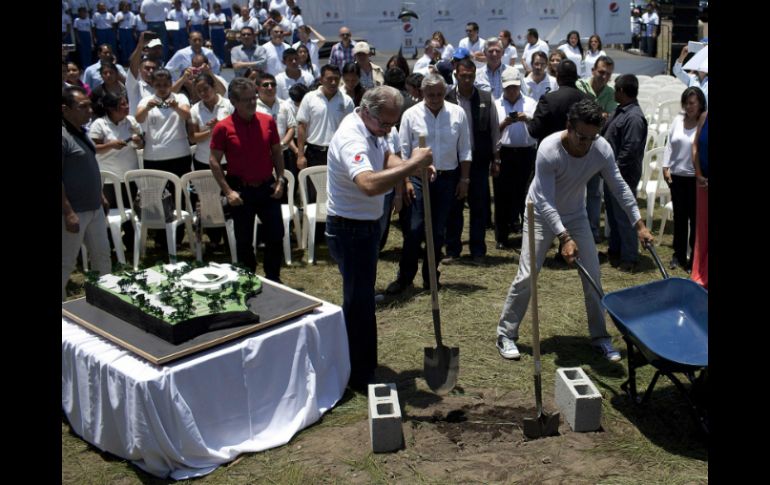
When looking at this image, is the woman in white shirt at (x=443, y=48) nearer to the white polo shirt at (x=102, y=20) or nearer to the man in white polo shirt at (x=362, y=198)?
the white polo shirt at (x=102, y=20)

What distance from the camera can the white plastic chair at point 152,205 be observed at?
25.4 feet

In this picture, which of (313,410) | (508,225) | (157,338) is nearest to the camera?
(157,338)

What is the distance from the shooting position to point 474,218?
8.33 meters

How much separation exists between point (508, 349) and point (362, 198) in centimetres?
177

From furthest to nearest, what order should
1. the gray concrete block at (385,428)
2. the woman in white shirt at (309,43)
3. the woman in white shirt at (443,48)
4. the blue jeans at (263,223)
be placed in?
the woman in white shirt at (443,48)
the woman in white shirt at (309,43)
the blue jeans at (263,223)
the gray concrete block at (385,428)

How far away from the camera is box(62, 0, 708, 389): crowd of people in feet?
16.8

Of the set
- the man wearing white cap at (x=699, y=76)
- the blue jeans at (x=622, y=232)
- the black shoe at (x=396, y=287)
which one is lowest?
the black shoe at (x=396, y=287)

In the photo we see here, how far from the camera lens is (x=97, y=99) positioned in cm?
878

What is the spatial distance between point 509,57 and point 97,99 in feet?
29.9

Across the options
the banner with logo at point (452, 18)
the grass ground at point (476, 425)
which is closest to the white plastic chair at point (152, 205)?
the grass ground at point (476, 425)

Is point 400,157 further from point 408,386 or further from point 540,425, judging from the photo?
point 540,425

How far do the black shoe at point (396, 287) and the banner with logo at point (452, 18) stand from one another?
427 inches
